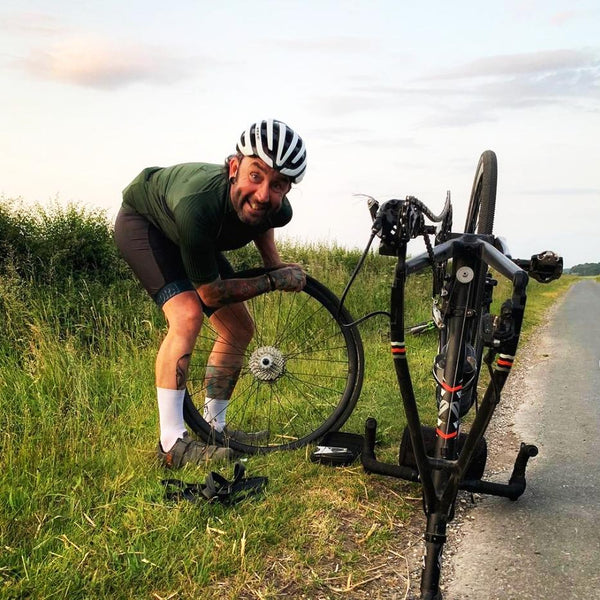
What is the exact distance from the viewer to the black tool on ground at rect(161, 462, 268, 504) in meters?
3.28

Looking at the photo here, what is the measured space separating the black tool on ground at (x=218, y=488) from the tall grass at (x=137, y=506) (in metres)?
0.06

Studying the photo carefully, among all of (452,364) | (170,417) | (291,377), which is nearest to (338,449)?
(170,417)

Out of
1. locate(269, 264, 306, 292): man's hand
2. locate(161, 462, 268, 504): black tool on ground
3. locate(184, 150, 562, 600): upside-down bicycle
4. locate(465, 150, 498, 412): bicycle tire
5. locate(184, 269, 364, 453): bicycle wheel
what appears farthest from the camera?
locate(184, 269, 364, 453): bicycle wheel

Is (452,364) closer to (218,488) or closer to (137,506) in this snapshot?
(218,488)

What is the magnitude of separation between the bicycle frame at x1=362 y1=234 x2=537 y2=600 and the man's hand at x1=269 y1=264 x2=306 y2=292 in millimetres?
1430

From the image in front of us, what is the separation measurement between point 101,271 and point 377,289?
4620mm

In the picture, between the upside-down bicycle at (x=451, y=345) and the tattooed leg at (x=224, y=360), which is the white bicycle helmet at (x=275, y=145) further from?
the tattooed leg at (x=224, y=360)

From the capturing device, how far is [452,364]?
291 cm

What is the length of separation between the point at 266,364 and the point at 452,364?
72.5 inches

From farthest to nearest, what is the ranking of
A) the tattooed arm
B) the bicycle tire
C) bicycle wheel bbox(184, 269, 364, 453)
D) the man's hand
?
bicycle wheel bbox(184, 269, 364, 453), the man's hand, the bicycle tire, the tattooed arm

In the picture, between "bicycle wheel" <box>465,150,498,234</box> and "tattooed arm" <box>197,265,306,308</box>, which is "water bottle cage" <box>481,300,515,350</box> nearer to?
"bicycle wheel" <box>465,150,498,234</box>

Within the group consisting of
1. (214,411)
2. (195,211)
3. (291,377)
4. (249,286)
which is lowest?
(214,411)

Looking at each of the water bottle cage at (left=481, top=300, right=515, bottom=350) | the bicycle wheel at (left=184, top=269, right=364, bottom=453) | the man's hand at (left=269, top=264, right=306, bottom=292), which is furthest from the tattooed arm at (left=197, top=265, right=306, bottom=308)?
the water bottle cage at (left=481, top=300, right=515, bottom=350)

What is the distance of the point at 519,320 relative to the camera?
7.51ft
